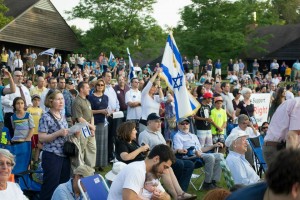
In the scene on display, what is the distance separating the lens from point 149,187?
18.7 ft

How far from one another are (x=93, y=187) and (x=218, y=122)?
19.9ft

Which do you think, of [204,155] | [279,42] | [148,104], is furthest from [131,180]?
[279,42]

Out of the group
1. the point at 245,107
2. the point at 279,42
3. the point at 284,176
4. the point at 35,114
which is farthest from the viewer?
the point at 279,42

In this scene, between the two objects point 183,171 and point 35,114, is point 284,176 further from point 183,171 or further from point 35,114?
point 35,114

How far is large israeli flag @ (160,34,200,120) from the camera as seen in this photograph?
377 inches

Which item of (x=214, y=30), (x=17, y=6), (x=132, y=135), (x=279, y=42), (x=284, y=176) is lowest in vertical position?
(x=132, y=135)

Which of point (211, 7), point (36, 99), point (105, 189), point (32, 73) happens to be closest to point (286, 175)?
point (105, 189)

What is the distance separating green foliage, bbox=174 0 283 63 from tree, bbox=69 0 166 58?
11.4ft

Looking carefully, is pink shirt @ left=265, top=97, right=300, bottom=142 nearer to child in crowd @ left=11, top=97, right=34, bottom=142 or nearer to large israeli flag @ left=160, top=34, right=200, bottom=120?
large israeli flag @ left=160, top=34, right=200, bottom=120

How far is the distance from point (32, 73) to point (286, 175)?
2778 cm

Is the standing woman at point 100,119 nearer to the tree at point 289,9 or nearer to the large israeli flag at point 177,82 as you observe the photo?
the large israeli flag at point 177,82

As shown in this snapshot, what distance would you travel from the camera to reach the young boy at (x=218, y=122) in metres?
11.9

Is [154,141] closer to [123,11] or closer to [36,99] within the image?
[36,99]

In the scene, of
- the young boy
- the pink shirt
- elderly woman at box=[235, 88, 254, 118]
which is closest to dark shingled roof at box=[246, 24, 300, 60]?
elderly woman at box=[235, 88, 254, 118]
